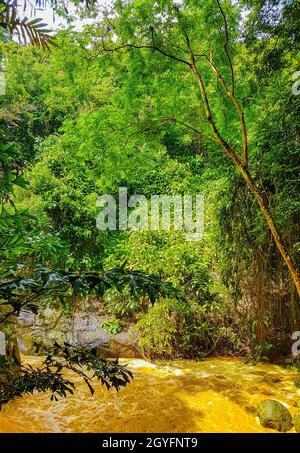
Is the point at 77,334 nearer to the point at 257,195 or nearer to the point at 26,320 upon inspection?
the point at 26,320

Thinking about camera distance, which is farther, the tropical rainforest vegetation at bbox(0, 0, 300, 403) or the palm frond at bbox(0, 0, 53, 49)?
the tropical rainforest vegetation at bbox(0, 0, 300, 403)

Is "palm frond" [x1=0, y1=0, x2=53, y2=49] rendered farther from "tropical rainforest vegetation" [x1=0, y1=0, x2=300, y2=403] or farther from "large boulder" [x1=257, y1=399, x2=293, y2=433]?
"large boulder" [x1=257, y1=399, x2=293, y2=433]

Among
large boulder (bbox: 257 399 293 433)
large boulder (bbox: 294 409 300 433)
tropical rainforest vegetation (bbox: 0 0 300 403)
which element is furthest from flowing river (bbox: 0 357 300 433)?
tropical rainforest vegetation (bbox: 0 0 300 403)

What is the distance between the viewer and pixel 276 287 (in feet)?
12.8

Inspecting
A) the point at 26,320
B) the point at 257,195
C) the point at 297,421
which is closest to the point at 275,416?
the point at 297,421

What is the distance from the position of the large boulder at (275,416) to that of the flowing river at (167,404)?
2.5 inches

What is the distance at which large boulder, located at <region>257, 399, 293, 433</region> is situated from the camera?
267 cm

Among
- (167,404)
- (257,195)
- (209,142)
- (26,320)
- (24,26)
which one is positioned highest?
(209,142)

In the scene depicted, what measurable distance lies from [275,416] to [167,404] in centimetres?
104

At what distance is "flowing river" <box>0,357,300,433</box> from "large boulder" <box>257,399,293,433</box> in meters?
0.06

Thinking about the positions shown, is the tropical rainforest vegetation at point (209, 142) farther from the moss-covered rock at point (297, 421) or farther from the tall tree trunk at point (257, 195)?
the moss-covered rock at point (297, 421)

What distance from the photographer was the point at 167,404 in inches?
124

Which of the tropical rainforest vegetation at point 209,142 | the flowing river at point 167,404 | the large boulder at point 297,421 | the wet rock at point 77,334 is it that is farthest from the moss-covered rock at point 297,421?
the wet rock at point 77,334

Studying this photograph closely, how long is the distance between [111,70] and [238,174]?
6.84 feet
